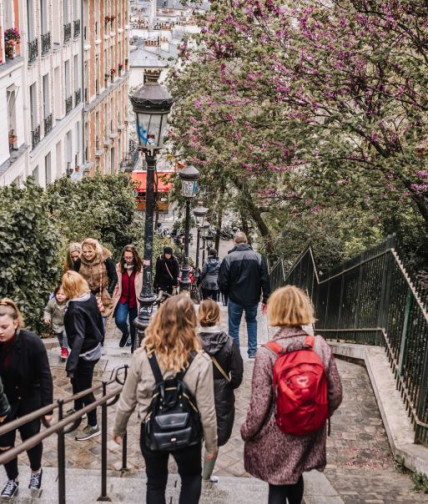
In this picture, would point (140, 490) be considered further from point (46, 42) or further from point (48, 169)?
point (48, 169)

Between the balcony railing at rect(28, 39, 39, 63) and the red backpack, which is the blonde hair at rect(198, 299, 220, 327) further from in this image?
the balcony railing at rect(28, 39, 39, 63)

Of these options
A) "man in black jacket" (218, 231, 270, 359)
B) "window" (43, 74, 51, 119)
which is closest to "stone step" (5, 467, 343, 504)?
"man in black jacket" (218, 231, 270, 359)

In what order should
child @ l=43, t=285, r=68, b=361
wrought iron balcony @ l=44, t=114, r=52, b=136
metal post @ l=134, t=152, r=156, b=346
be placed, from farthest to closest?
wrought iron balcony @ l=44, t=114, r=52, b=136 → child @ l=43, t=285, r=68, b=361 → metal post @ l=134, t=152, r=156, b=346

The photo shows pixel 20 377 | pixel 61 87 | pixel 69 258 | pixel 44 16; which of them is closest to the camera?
pixel 20 377

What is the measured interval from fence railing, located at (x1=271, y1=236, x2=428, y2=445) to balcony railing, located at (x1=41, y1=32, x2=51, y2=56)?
1450cm

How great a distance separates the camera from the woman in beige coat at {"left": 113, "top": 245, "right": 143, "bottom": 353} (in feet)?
29.1

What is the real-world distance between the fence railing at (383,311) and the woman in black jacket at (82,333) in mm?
2922

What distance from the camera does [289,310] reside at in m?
3.89

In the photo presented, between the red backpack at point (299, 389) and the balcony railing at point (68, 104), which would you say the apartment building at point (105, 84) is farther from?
the red backpack at point (299, 389)

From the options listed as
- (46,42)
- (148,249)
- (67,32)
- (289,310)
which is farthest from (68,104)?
(289,310)

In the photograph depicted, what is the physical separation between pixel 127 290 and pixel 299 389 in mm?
5738

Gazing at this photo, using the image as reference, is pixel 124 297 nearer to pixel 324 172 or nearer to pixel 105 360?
pixel 105 360

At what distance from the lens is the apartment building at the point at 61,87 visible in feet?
63.8

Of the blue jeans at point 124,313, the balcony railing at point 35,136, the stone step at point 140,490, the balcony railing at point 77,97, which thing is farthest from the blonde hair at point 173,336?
the balcony railing at point 77,97
